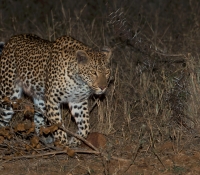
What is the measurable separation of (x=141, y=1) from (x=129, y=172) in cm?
862

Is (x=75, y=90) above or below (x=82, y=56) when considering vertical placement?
below

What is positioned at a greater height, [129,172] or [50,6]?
[50,6]

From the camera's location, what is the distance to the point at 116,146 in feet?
26.4

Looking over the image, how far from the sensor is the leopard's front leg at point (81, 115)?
8445mm

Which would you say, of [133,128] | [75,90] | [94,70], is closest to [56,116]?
[75,90]

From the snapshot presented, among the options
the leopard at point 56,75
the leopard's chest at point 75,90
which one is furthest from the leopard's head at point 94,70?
the leopard's chest at point 75,90

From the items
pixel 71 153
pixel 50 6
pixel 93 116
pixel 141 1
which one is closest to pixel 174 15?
pixel 141 1

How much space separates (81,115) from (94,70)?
919mm

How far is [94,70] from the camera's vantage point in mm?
7758

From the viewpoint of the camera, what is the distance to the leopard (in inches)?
308

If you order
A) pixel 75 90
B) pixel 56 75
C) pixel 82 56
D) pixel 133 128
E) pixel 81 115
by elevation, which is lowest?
pixel 133 128

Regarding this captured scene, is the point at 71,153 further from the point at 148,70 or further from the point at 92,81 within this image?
the point at 148,70

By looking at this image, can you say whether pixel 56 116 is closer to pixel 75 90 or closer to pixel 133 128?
pixel 75 90

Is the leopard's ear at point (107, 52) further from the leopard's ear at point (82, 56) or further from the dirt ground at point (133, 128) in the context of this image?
the dirt ground at point (133, 128)
